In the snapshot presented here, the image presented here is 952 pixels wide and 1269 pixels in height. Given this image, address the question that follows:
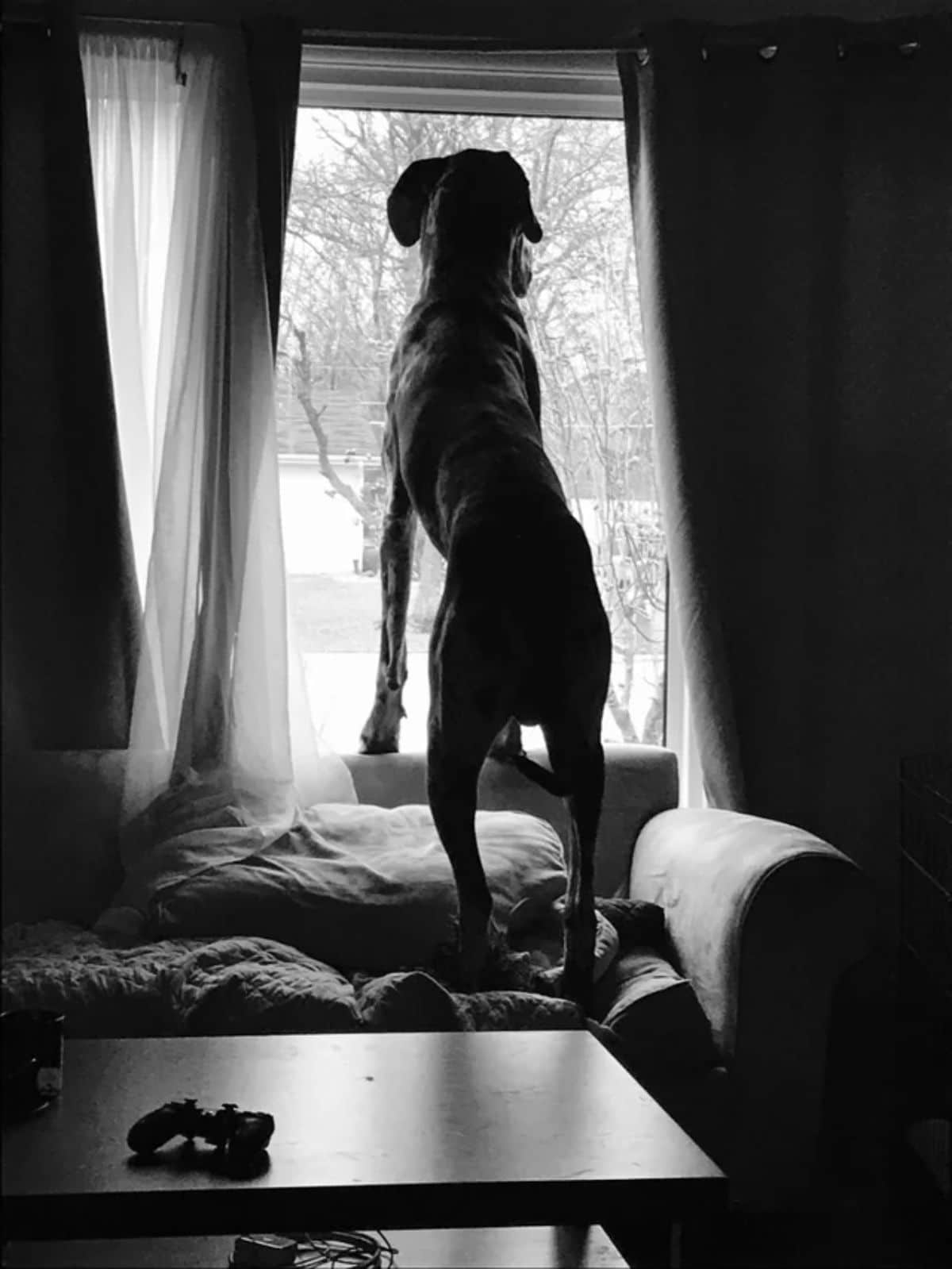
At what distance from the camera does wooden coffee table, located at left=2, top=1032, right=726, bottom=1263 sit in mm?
1151

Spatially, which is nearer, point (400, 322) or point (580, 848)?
point (580, 848)

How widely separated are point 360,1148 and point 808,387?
210 cm

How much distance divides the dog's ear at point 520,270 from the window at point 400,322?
463mm

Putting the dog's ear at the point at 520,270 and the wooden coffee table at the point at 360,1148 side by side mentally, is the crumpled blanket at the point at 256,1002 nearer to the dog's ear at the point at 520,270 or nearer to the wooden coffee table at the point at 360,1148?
the wooden coffee table at the point at 360,1148

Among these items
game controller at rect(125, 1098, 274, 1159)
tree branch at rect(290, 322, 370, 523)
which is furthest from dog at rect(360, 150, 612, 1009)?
game controller at rect(125, 1098, 274, 1159)

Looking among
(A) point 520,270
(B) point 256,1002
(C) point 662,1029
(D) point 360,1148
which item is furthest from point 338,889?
(A) point 520,270

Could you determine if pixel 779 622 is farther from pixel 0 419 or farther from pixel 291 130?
pixel 0 419

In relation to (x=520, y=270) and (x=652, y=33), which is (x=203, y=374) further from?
(x=652, y=33)

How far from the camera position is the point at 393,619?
263 centimetres

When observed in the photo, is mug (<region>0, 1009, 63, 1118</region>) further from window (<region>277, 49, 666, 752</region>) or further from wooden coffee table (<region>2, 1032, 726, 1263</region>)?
window (<region>277, 49, 666, 752</region>)

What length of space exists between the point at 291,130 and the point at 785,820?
1.68m

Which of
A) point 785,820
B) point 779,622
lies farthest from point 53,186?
point 785,820

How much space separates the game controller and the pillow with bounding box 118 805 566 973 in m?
0.83

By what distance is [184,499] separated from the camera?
2715mm
